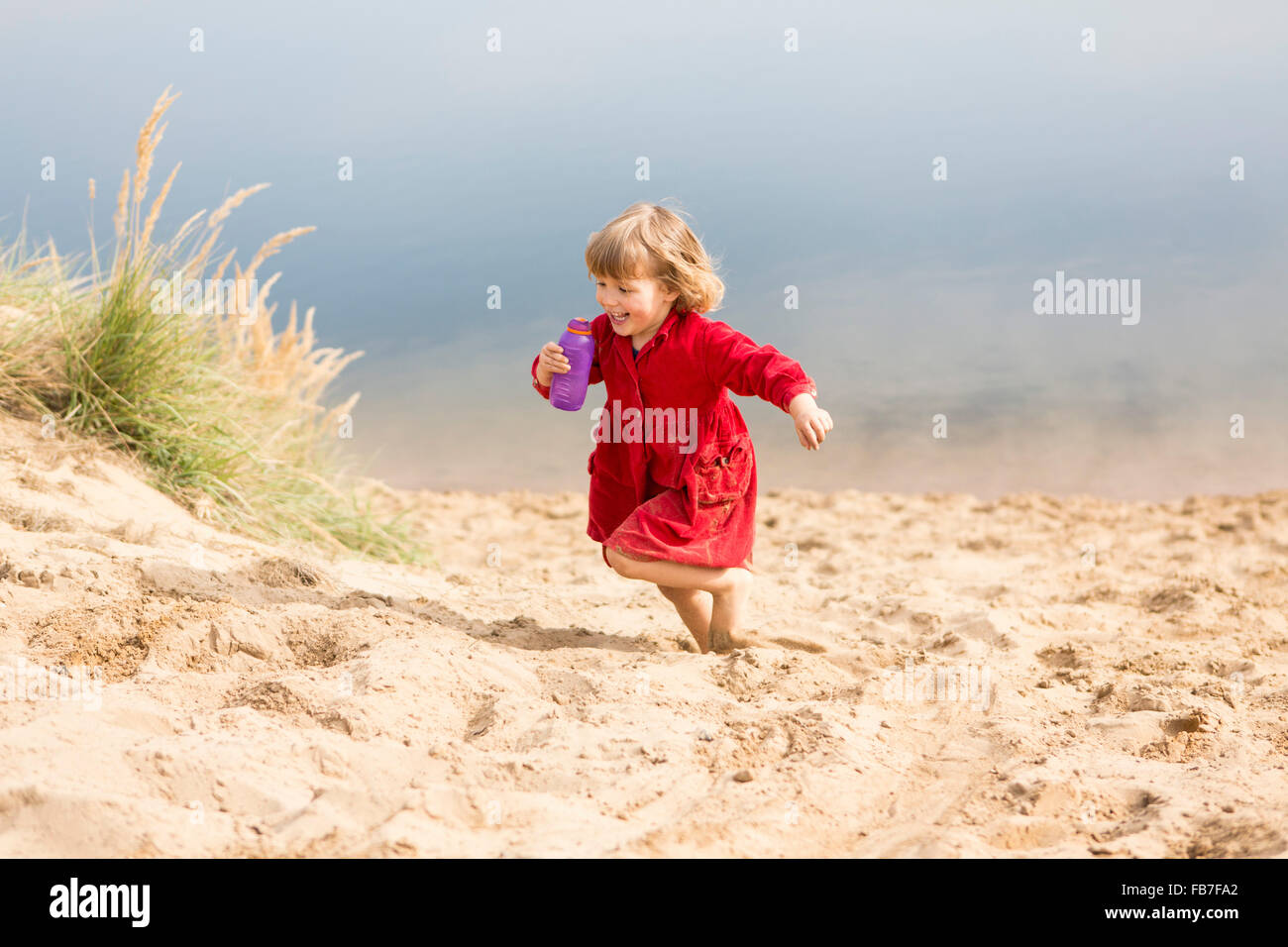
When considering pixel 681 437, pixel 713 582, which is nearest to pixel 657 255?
pixel 681 437

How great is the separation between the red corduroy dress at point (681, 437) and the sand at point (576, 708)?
386mm

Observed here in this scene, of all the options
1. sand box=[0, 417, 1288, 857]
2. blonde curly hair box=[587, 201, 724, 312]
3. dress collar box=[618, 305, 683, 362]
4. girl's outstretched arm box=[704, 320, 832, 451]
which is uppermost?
blonde curly hair box=[587, 201, 724, 312]

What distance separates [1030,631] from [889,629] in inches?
21.3

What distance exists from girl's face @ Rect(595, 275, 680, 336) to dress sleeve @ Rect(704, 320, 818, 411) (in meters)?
0.17

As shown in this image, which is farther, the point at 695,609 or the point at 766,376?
the point at 695,609

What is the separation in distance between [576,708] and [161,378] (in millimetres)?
2934

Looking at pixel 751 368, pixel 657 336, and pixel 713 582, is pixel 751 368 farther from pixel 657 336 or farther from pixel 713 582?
pixel 713 582

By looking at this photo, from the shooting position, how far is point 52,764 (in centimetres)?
208

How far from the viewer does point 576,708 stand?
2.64 m

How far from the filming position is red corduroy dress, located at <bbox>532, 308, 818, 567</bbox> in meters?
3.24

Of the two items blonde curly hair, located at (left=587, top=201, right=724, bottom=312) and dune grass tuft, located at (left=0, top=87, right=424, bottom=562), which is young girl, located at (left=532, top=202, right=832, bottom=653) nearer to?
blonde curly hair, located at (left=587, top=201, right=724, bottom=312)

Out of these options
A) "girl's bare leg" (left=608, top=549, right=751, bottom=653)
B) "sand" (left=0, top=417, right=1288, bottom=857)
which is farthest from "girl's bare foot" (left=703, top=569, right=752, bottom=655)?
"sand" (left=0, top=417, right=1288, bottom=857)
